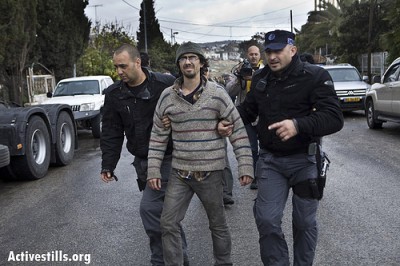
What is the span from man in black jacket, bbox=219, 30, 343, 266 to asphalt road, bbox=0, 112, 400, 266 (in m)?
0.78

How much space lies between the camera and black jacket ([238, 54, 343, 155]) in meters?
3.35

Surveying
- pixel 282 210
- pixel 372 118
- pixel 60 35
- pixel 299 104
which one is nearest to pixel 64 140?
pixel 282 210

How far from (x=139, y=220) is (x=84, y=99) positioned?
809 centimetres

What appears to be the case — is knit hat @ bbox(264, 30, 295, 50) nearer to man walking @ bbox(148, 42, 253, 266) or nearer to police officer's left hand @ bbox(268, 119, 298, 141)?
man walking @ bbox(148, 42, 253, 266)

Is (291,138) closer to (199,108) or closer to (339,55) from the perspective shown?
(199,108)

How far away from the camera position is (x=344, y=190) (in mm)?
6602

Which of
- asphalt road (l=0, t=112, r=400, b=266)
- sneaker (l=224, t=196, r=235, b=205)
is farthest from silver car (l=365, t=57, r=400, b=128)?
sneaker (l=224, t=196, r=235, b=205)

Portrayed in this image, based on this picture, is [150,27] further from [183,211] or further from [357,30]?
[183,211]

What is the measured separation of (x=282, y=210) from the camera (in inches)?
140

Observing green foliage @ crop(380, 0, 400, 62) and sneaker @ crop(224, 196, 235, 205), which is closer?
sneaker @ crop(224, 196, 235, 205)

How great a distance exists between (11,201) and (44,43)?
15.4 m

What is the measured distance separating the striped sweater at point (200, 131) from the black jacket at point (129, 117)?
0.83 ft

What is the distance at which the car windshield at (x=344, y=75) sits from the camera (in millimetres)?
16578

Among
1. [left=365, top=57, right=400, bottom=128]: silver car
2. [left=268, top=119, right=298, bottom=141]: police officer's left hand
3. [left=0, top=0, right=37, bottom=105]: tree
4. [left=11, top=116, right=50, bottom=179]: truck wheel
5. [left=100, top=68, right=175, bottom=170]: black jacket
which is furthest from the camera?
[left=0, top=0, right=37, bottom=105]: tree
